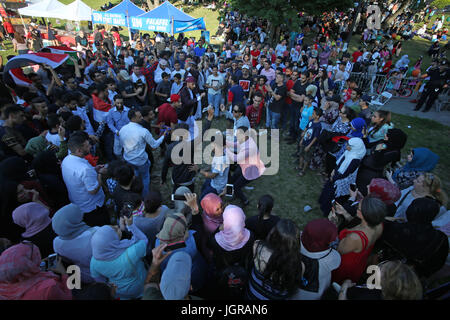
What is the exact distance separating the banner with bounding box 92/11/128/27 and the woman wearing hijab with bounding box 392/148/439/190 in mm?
12962

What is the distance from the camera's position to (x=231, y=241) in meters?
2.40

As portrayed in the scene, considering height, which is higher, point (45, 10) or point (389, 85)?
point (45, 10)

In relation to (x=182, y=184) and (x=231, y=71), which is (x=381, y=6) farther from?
(x=182, y=184)

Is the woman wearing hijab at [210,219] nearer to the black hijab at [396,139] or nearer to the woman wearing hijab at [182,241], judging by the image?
the woman wearing hijab at [182,241]

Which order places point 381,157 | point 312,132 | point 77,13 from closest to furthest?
point 381,157, point 312,132, point 77,13

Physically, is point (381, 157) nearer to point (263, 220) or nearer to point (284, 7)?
point (263, 220)

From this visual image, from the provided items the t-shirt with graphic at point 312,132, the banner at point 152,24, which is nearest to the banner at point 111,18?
the banner at point 152,24

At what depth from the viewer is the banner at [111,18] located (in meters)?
11.3

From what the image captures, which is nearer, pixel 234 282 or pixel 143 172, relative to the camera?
pixel 234 282

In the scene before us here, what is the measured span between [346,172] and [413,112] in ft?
28.2

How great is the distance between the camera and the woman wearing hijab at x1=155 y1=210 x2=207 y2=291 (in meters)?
2.25

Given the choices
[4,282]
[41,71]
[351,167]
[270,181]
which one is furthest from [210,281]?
[41,71]

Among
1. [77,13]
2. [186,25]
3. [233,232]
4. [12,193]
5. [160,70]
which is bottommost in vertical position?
[233,232]

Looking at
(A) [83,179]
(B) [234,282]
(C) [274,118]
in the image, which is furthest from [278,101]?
(B) [234,282]
